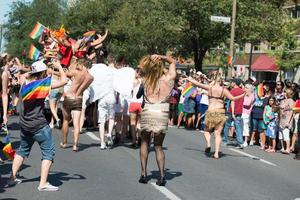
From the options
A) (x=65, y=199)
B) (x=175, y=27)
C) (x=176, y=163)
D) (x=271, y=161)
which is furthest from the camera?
(x=175, y=27)

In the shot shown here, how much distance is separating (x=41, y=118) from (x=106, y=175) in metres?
1.86

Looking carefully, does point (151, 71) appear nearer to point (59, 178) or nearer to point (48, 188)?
point (59, 178)

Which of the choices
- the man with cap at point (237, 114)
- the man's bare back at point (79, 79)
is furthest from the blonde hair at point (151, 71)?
the man with cap at point (237, 114)

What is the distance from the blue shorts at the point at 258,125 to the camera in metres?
14.3

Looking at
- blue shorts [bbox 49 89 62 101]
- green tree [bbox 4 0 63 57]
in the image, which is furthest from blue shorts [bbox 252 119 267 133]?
green tree [bbox 4 0 63 57]

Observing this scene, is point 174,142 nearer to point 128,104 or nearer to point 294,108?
point 128,104

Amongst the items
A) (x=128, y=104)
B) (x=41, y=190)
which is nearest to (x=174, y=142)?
(x=128, y=104)

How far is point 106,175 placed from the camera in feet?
28.3

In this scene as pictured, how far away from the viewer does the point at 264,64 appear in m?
56.0

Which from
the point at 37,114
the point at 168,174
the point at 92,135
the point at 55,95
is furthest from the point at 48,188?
the point at 55,95

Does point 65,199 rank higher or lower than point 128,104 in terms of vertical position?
lower

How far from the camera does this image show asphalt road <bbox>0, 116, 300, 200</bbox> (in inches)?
292

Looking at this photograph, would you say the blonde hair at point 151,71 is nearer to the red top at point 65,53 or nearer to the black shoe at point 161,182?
the black shoe at point 161,182

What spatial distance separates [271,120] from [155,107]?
6741 millimetres
